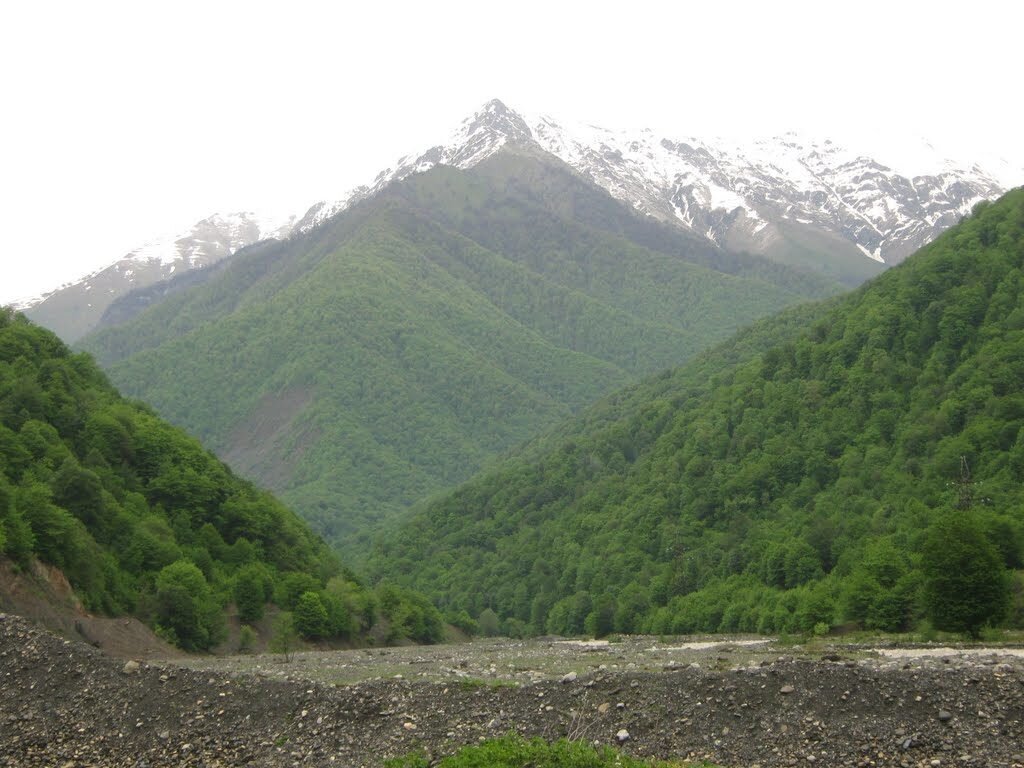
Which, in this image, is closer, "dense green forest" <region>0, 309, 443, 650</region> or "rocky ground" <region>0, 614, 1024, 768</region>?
"rocky ground" <region>0, 614, 1024, 768</region>

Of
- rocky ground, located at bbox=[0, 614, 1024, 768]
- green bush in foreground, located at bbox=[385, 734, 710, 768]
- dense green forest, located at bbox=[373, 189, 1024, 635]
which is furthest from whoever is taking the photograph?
dense green forest, located at bbox=[373, 189, 1024, 635]

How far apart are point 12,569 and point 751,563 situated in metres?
84.5

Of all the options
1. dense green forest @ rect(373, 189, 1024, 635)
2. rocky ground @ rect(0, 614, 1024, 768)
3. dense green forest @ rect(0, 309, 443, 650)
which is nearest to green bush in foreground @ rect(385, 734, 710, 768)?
rocky ground @ rect(0, 614, 1024, 768)

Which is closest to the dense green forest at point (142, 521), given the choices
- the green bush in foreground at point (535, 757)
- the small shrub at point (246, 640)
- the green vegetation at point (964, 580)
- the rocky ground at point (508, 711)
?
the small shrub at point (246, 640)

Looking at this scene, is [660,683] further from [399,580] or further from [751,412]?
[399,580]

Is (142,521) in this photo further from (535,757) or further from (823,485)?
(823,485)

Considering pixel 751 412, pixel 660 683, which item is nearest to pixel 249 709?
pixel 660 683

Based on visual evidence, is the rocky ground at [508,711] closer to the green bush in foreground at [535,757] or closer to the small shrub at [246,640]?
the green bush in foreground at [535,757]

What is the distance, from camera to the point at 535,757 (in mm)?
33250

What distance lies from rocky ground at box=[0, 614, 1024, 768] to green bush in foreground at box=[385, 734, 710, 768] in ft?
4.90

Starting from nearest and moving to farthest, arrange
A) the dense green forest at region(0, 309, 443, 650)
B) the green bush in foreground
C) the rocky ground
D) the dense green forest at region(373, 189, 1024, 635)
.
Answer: the green bush in foreground < the rocky ground < the dense green forest at region(0, 309, 443, 650) < the dense green forest at region(373, 189, 1024, 635)

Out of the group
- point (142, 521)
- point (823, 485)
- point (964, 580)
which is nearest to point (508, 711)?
point (964, 580)

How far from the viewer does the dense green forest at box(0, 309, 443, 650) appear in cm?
6875

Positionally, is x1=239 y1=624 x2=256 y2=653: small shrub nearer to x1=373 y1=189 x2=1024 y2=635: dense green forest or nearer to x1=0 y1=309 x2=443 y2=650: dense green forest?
x1=0 y1=309 x2=443 y2=650: dense green forest
